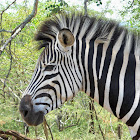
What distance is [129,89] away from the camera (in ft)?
5.16

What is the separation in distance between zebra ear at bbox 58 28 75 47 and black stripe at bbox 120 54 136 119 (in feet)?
1.80

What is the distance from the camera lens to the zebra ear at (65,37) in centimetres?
162

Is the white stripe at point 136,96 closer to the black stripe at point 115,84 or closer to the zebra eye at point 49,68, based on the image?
the black stripe at point 115,84

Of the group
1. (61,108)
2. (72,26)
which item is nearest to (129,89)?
(72,26)

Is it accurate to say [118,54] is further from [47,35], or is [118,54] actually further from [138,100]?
[47,35]

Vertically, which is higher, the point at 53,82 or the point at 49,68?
the point at 49,68

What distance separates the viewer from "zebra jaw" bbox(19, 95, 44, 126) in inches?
64.4

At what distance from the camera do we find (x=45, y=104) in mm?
1680

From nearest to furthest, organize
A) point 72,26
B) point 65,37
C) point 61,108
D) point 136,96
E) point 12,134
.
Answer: point 136,96 → point 65,37 → point 72,26 → point 12,134 → point 61,108

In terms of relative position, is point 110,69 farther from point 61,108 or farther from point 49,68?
point 61,108

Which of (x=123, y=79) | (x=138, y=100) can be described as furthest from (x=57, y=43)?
(x=138, y=100)

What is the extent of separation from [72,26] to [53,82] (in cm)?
63

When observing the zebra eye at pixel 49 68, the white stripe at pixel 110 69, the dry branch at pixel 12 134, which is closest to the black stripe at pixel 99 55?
the white stripe at pixel 110 69

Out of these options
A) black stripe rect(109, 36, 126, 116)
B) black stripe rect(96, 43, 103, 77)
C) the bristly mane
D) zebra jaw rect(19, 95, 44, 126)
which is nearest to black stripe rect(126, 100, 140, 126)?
black stripe rect(109, 36, 126, 116)
